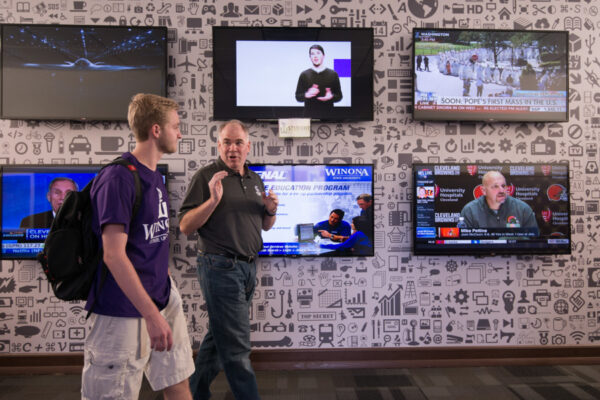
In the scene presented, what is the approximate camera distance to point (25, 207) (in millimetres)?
2684

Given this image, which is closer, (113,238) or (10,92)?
(113,238)

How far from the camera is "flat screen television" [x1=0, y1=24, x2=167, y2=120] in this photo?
2.68m

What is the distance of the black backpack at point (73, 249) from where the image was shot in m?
1.27

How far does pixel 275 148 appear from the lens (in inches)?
112

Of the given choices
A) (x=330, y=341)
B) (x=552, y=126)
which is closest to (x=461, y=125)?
(x=552, y=126)

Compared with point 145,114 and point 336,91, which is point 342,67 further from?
point 145,114

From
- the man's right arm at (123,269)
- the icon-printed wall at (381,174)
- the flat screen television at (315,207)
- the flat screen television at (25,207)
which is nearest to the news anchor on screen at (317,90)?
the icon-printed wall at (381,174)

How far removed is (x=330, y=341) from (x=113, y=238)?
2020 mm

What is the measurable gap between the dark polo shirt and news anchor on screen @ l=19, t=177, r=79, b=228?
127cm

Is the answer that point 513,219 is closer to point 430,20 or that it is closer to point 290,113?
point 430,20

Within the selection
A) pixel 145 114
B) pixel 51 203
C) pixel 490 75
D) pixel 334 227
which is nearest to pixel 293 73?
pixel 334 227

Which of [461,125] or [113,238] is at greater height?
[461,125]

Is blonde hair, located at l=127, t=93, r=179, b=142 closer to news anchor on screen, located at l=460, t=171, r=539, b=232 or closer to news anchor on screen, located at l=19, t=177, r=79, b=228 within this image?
news anchor on screen, located at l=19, t=177, r=79, b=228

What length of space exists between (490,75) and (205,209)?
2.30 meters
